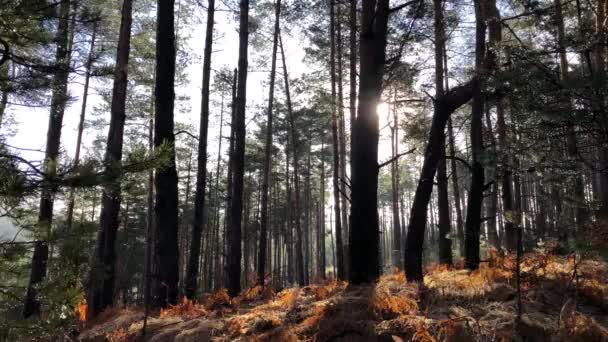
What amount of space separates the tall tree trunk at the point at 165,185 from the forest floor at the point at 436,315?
4.28 feet

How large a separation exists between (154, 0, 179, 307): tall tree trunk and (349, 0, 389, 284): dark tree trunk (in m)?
3.22

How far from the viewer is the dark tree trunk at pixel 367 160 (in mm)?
5785

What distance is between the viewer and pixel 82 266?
13.0 ft

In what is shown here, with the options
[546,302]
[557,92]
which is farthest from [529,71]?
A: [546,302]

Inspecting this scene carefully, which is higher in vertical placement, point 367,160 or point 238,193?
point 238,193

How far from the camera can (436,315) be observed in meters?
4.15

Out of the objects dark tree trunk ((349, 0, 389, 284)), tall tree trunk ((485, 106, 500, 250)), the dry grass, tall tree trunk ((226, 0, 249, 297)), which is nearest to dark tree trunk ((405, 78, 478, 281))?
tall tree trunk ((485, 106, 500, 250))

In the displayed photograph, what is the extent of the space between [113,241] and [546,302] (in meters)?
9.23

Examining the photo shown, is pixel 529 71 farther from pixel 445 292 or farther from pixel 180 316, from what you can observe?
pixel 180 316

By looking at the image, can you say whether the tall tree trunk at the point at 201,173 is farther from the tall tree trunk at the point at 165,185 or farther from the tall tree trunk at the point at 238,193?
the tall tree trunk at the point at 165,185

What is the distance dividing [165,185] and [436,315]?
4868 millimetres

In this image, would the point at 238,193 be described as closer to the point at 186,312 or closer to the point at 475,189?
the point at 186,312

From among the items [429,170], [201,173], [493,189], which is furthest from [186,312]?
[493,189]

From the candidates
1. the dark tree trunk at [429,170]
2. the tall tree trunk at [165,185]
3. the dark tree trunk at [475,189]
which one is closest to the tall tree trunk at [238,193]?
the tall tree trunk at [165,185]
